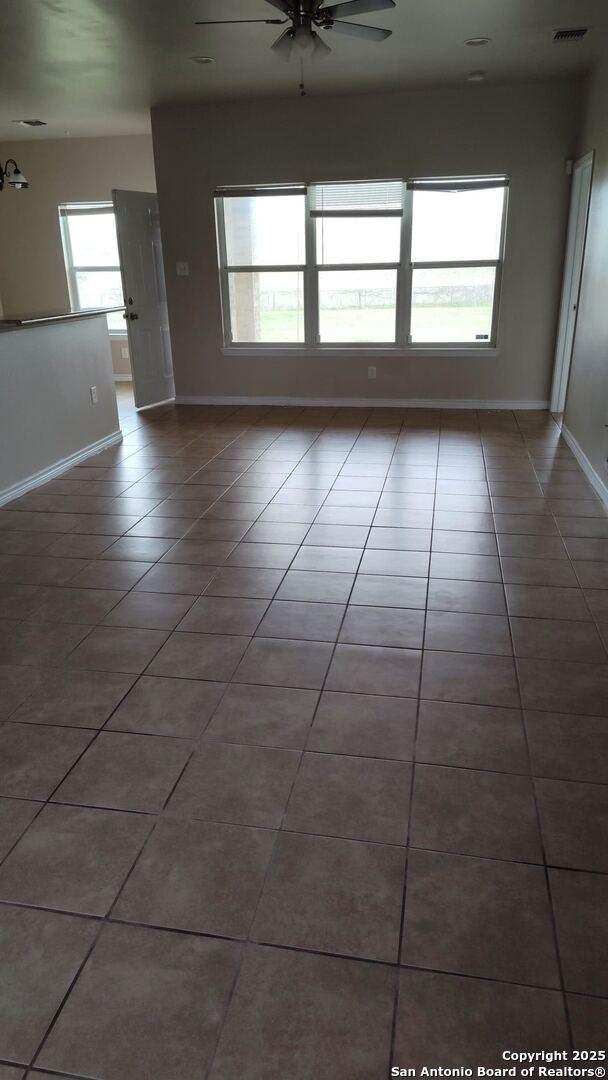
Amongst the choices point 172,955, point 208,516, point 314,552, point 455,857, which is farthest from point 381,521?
point 172,955

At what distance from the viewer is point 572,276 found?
573cm

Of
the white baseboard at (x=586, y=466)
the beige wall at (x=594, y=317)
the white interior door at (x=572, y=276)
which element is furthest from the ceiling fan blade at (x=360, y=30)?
the white baseboard at (x=586, y=466)

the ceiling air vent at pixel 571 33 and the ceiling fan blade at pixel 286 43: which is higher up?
the ceiling air vent at pixel 571 33

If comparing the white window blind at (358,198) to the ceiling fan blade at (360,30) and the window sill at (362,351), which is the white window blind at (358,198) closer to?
the window sill at (362,351)

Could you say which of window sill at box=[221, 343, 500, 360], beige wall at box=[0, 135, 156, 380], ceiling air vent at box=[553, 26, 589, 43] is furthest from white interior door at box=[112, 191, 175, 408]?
ceiling air vent at box=[553, 26, 589, 43]

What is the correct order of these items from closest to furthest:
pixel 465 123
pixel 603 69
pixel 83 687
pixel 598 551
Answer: pixel 83 687 → pixel 598 551 → pixel 603 69 → pixel 465 123

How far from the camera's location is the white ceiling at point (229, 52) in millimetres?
3867

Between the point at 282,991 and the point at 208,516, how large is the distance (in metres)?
2.78

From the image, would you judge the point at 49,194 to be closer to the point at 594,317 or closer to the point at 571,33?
the point at 571,33

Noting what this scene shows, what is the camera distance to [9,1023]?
134 cm

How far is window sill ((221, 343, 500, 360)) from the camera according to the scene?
632 cm

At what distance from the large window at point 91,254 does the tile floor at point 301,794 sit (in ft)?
17.4

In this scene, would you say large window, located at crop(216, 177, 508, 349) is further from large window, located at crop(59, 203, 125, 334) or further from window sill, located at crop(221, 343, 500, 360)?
large window, located at crop(59, 203, 125, 334)

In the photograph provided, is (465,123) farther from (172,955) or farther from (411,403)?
(172,955)
